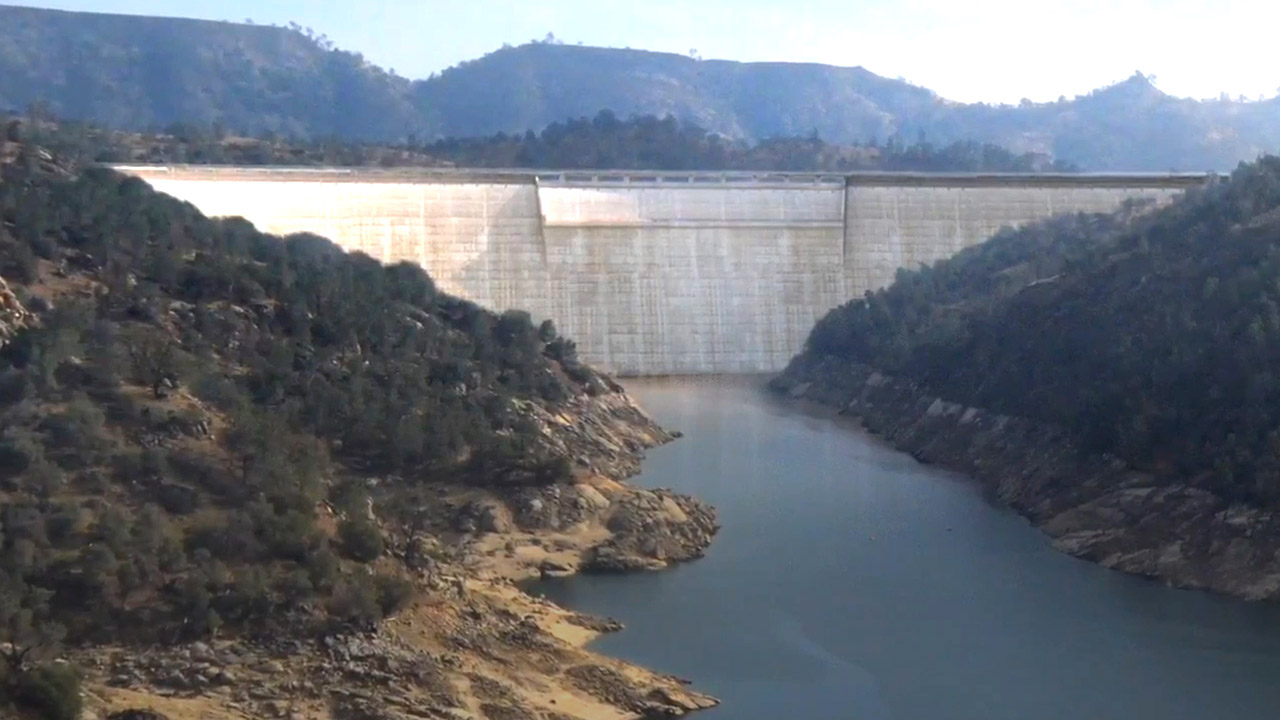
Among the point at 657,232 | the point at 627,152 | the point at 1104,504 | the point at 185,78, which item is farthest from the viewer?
the point at 185,78

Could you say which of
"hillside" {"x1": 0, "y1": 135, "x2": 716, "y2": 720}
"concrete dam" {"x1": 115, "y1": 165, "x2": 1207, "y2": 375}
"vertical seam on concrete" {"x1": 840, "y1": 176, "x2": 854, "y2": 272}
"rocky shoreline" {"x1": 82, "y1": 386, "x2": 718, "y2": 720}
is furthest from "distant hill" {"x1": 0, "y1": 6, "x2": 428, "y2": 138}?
"rocky shoreline" {"x1": 82, "y1": 386, "x2": 718, "y2": 720}

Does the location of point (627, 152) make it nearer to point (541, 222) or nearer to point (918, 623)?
point (541, 222)

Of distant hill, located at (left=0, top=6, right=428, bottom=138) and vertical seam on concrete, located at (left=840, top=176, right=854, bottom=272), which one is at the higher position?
distant hill, located at (left=0, top=6, right=428, bottom=138)

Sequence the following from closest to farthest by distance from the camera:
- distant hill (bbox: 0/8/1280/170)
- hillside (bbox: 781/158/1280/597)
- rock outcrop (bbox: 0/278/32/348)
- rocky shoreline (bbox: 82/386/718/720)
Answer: rocky shoreline (bbox: 82/386/718/720)
rock outcrop (bbox: 0/278/32/348)
hillside (bbox: 781/158/1280/597)
distant hill (bbox: 0/8/1280/170)

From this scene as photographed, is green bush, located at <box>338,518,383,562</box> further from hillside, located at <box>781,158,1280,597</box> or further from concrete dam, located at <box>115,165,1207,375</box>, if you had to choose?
concrete dam, located at <box>115,165,1207,375</box>

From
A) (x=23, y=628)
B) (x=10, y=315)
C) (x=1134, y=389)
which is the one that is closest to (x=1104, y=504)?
(x=1134, y=389)

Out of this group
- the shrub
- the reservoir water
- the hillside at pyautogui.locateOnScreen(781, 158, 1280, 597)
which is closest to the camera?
the shrub

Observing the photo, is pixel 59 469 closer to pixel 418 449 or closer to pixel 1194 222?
pixel 418 449
